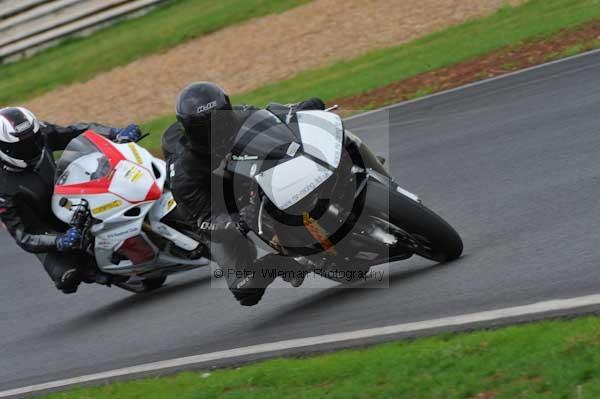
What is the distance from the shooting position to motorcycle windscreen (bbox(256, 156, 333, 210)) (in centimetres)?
621

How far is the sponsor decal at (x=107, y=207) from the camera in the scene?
344 inches

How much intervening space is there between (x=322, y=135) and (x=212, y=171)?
0.86m

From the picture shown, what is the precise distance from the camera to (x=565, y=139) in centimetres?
937

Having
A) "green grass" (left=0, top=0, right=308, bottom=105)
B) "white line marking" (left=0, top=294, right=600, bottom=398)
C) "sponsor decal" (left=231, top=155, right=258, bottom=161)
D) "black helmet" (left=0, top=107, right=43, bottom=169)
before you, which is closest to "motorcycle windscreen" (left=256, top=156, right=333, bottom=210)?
"sponsor decal" (left=231, top=155, right=258, bottom=161)

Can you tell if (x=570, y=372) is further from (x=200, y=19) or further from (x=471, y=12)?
(x=200, y=19)

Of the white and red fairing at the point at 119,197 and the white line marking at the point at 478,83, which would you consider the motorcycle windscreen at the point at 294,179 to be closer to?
the white and red fairing at the point at 119,197

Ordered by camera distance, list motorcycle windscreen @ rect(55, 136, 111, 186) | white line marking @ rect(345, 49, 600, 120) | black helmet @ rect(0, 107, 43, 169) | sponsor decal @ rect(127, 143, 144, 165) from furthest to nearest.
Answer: white line marking @ rect(345, 49, 600, 120) < sponsor decal @ rect(127, 143, 144, 165) < motorcycle windscreen @ rect(55, 136, 111, 186) < black helmet @ rect(0, 107, 43, 169)

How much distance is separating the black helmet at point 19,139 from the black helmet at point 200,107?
8.33 feet

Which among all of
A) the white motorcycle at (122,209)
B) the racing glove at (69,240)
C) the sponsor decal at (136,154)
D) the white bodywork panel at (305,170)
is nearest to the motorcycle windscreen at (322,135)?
the white bodywork panel at (305,170)

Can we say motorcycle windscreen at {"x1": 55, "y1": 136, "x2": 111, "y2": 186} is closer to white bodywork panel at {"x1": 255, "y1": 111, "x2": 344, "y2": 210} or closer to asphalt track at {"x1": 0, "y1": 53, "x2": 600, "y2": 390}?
asphalt track at {"x1": 0, "y1": 53, "x2": 600, "y2": 390}

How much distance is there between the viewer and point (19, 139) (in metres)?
8.67

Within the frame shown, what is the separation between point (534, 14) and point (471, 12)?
6.11 ft

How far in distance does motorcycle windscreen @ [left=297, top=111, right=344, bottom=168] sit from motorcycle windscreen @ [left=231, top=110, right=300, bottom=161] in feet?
0.24

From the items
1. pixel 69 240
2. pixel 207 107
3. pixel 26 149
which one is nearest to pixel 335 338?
pixel 207 107
